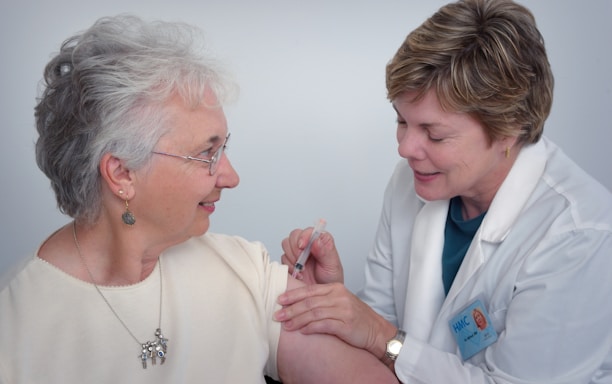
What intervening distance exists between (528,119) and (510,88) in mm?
117

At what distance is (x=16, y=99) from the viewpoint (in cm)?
250

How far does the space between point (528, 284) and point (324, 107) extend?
137 centimetres

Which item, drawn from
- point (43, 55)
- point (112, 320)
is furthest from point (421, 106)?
point (43, 55)

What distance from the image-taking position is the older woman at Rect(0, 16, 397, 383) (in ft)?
4.68

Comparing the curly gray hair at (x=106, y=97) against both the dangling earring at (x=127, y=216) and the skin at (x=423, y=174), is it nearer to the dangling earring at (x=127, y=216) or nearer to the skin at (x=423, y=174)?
the dangling earring at (x=127, y=216)

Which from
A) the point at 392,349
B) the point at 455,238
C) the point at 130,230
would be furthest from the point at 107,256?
the point at 455,238

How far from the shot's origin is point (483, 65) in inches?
63.7

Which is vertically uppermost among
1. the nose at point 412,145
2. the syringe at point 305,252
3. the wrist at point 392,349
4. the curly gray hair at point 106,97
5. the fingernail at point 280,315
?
the curly gray hair at point 106,97

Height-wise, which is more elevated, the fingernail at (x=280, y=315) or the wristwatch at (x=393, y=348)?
the fingernail at (x=280, y=315)

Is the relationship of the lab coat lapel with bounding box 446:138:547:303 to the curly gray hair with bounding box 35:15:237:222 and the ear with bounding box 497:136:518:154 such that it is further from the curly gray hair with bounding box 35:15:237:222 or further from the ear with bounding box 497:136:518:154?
the curly gray hair with bounding box 35:15:237:222

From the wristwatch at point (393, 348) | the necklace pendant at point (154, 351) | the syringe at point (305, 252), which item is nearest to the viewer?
the necklace pendant at point (154, 351)

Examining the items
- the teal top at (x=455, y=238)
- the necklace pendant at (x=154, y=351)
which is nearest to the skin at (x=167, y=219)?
the necklace pendant at (x=154, y=351)

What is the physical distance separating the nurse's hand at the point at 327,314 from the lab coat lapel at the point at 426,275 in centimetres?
23

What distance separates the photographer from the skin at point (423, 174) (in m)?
1.66
